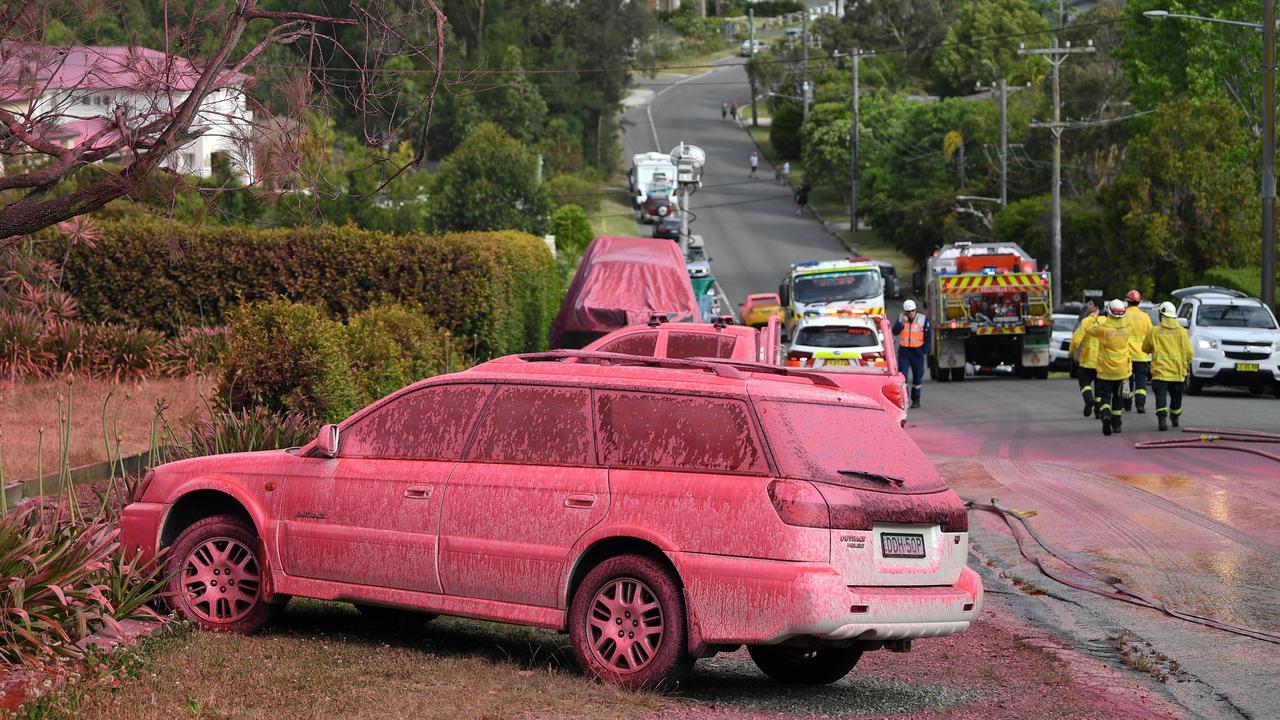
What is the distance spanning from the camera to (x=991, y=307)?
3478cm

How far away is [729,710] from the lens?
7508 mm

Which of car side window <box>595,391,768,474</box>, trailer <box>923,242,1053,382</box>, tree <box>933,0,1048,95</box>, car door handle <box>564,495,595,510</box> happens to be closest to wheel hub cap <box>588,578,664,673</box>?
car door handle <box>564,495,595,510</box>

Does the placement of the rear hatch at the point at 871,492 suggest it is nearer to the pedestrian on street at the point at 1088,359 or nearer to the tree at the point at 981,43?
the pedestrian on street at the point at 1088,359

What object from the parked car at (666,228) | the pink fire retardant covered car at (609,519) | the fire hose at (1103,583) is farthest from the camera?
the parked car at (666,228)

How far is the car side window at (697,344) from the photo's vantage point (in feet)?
57.8

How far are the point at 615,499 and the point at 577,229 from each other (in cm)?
5445

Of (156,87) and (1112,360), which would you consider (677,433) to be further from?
Result: (1112,360)

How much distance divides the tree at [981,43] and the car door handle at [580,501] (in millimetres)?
97913

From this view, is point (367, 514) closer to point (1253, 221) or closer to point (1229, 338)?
point (1229, 338)

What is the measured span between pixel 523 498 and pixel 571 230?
54081 mm

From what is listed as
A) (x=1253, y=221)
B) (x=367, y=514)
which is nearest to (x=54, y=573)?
(x=367, y=514)

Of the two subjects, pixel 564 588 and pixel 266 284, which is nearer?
pixel 564 588

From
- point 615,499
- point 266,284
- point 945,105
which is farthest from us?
point 945,105

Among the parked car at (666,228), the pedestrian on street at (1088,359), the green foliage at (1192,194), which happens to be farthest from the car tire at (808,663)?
the parked car at (666,228)
